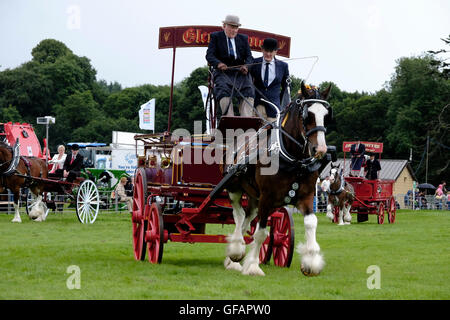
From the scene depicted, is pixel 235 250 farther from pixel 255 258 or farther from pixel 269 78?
pixel 269 78

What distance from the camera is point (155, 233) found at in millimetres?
9531

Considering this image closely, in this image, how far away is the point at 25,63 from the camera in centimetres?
8450

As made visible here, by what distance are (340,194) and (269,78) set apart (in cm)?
1408

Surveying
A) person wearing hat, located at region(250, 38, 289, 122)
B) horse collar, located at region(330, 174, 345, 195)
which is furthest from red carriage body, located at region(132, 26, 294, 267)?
horse collar, located at region(330, 174, 345, 195)

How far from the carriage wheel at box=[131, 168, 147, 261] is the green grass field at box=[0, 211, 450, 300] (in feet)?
0.79

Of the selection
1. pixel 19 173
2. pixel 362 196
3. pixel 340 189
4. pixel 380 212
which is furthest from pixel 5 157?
pixel 380 212

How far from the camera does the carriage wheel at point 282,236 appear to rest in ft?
31.6

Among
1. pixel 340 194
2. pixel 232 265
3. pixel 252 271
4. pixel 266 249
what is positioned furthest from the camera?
pixel 340 194

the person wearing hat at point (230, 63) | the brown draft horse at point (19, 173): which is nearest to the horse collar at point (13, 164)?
the brown draft horse at point (19, 173)

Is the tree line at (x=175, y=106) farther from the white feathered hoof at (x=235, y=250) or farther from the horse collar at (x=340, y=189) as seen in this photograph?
the white feathered hoof at (x=235, y=250)

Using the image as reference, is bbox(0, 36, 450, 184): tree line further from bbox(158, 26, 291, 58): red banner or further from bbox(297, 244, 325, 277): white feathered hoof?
bbox(297, 244, 325, 277): white feathered hoof

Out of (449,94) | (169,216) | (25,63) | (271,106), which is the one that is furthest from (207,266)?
(25,63)

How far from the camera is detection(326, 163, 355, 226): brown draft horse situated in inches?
909
